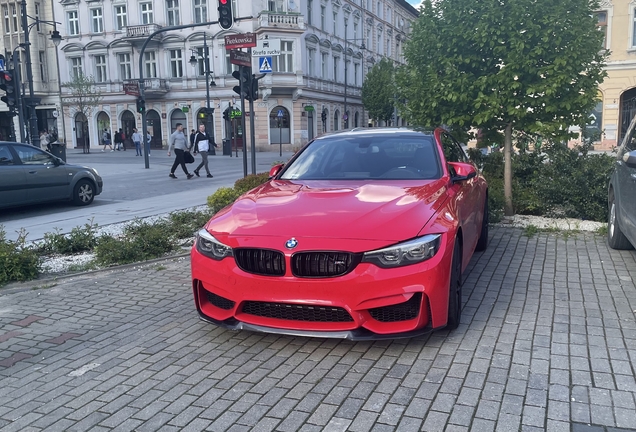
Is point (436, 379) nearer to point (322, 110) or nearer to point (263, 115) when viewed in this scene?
point (263, 115)

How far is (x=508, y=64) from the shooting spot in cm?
886

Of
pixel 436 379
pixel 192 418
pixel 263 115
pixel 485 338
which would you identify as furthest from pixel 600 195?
pixel 263 115

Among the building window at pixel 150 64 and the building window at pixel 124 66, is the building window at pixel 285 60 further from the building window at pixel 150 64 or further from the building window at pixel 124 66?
the building window at pixel 124 66

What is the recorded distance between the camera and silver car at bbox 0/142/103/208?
1152 cm

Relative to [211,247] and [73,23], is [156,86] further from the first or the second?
[211,247]

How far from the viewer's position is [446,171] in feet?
17.6

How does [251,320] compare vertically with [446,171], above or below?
below

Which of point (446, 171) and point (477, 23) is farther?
point (477, 23)

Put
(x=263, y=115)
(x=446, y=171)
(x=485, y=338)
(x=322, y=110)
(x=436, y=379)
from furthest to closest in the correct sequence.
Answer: (x=322, y=110) → (x=263, y=115) → (x=446, y=171) → (x=485, y=338) → (x=436, y=379)

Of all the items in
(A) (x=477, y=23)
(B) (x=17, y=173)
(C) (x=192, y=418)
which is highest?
(A) (x=477, y=23)

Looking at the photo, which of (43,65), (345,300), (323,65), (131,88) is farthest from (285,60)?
(345,300)

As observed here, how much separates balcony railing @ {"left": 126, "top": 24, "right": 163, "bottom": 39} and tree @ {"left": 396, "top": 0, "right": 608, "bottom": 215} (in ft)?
140

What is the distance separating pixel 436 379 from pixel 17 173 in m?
10.6

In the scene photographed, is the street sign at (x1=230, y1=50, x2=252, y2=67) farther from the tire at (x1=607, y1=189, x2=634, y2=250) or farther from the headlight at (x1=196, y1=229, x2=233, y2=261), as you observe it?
the headlight at (x1=196, y1=229, x2=233, y2=261)
